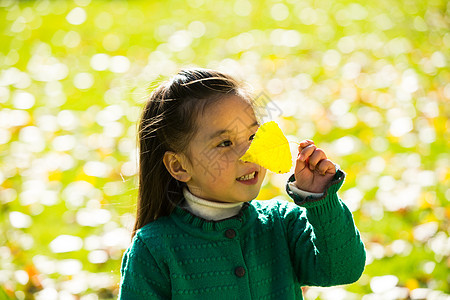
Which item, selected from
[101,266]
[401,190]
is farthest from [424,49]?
[101,266]

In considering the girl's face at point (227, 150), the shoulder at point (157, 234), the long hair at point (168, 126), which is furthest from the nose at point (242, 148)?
the shoulder at point (157, 234)

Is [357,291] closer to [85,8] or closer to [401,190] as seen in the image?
[401,190]

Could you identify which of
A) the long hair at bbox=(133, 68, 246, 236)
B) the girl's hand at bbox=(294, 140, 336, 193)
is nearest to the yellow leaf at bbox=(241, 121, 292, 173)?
the girl's hand at bbox=(294, 140, 336, 193)

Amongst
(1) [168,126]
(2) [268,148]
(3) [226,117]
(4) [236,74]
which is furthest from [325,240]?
(4) [236,74]

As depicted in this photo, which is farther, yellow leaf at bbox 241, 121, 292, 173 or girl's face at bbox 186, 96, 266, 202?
girl's face at bbox 186, 96, 266, 202

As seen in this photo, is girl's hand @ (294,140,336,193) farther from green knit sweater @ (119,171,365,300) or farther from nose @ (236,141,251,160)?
nose @ (236,141,251,160)

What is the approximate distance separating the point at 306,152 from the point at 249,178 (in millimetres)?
205

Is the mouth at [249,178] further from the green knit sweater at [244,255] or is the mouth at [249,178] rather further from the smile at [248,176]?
the green knit sweater at [244,255]

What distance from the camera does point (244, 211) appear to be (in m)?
2.01

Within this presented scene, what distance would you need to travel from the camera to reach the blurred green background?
10.2 feet

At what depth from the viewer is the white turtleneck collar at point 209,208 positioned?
195 centimetres

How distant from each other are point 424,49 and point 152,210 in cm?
409

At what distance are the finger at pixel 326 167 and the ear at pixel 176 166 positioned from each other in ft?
1.40

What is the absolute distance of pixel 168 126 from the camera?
6.49ft
